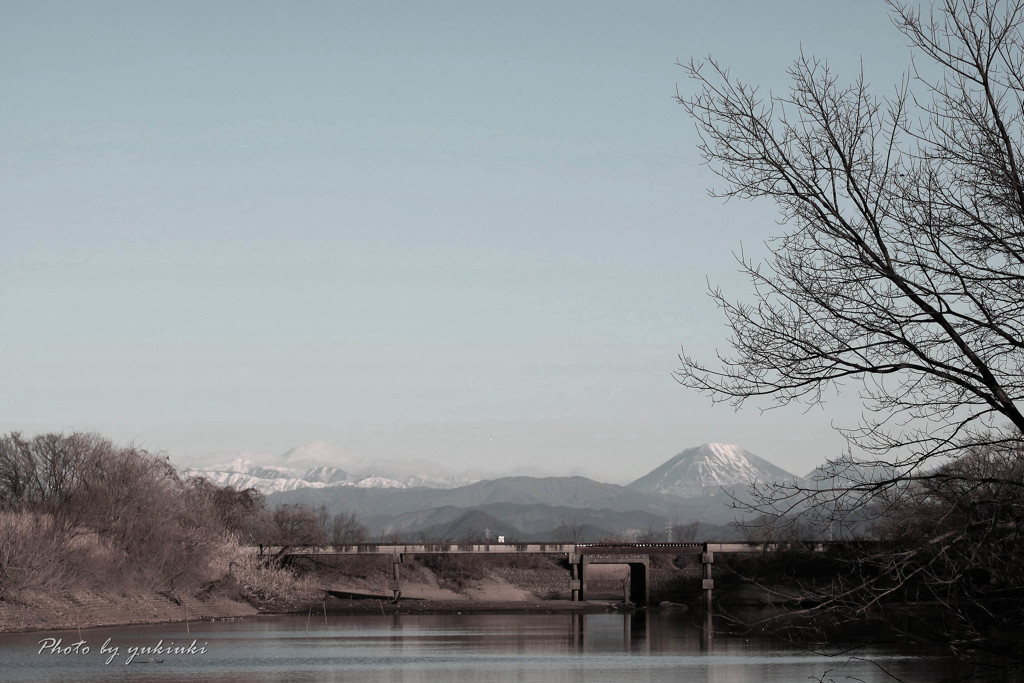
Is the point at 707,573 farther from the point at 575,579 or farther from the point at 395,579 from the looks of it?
the point at 395,579

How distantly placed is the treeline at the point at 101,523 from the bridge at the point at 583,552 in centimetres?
1251

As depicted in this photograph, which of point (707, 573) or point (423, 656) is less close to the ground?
point (707, 573)

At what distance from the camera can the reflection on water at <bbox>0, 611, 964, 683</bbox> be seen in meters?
37.6

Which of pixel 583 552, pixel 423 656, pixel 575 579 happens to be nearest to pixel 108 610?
pixel 423 656

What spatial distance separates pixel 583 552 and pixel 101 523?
1920 inches

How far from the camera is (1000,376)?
12328mm

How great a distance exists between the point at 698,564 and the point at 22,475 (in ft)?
193

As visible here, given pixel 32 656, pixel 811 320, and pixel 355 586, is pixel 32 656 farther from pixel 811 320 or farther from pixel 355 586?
pixel 355 586

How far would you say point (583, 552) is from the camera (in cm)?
10475

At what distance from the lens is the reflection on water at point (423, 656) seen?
3756 cm

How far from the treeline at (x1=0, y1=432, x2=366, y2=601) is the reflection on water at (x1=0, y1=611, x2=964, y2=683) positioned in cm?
428

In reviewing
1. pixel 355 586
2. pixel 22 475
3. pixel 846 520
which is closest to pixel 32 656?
pixel 846 520

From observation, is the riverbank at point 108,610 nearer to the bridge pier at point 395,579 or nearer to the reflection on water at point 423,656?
the reflection on water at point 423,656

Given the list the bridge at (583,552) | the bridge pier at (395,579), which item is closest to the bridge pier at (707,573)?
the bridge at (583,552)
